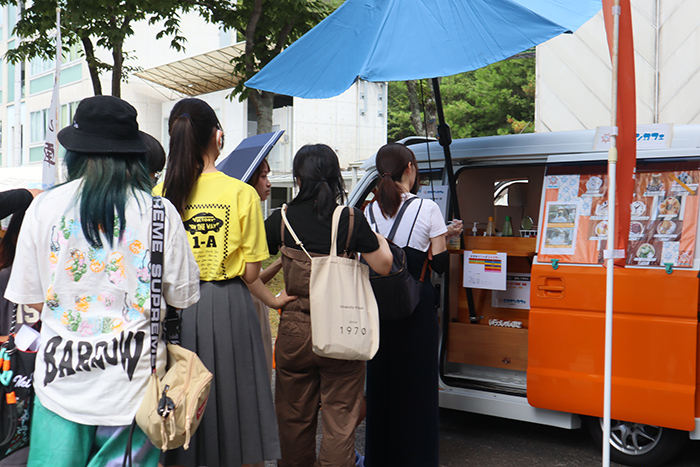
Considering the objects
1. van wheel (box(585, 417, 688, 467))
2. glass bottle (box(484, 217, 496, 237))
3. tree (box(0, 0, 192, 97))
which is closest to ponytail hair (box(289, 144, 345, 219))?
van wheel (box(585, 417, 688, 467))

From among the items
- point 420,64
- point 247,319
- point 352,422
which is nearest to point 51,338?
point 247,319

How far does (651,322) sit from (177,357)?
2786 millimetres

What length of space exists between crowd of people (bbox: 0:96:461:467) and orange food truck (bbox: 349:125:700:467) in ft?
2.24

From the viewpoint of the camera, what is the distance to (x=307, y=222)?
3.37 m

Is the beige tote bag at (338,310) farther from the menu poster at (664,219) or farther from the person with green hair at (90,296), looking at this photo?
the menu poster at (664,219)

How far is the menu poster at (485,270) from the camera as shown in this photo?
16.1 feet

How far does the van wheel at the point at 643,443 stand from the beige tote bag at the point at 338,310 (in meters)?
1.91

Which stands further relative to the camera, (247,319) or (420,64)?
(420,64)

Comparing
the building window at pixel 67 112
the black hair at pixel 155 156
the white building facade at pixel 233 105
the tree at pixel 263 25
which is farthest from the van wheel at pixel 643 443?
the building window at pixel 67 112

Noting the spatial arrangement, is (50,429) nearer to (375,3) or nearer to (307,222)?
(307,222)

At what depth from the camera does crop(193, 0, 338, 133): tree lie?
35.9ft

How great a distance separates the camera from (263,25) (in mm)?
11289

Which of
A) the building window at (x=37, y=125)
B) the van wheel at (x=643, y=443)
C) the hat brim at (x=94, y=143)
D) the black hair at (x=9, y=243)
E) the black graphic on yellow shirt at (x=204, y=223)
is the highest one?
the building window at (x=37, y=125)

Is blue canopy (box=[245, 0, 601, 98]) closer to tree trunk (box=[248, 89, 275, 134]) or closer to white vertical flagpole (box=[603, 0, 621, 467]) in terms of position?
white vertical flagpole (box=[603, 0, 621, 467])
